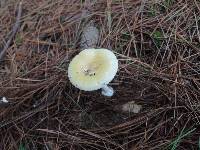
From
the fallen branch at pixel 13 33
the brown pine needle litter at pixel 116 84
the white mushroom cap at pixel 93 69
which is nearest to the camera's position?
the white mushroom cap at pixel 93 69

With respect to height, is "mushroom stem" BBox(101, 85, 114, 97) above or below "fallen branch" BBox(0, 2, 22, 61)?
below

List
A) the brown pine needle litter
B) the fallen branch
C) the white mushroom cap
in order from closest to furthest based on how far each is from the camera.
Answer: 1. the white mushroom cap
2. the brown pine needle litter
3. the fallen branch

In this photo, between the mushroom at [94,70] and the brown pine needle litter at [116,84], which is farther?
the brown pine needle litter at [116,84]

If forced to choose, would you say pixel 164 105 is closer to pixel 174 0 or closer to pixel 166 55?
pixel 166 55

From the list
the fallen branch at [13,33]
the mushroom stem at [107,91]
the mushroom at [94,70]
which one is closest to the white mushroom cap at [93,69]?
the mushroom at [94,70]

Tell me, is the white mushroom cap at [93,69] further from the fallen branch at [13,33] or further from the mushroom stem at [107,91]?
the fallen branch at [13,33]

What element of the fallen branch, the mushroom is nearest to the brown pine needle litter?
the fallen branch

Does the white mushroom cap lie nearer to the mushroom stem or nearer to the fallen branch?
the mushroom stem
